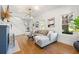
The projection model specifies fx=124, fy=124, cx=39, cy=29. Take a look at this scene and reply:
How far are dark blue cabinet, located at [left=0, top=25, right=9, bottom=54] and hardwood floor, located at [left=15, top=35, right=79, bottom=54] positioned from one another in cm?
24

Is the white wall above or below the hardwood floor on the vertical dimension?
above

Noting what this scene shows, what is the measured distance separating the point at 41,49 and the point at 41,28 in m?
0.40

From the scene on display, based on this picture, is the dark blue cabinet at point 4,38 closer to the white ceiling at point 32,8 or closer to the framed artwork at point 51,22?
the white ceiling at point 32,8

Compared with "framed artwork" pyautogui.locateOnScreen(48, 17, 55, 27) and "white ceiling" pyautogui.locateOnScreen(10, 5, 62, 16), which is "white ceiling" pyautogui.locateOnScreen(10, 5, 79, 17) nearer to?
"white ceiling" pyautogui.locateOnScreen(10, 5, 62, 16)

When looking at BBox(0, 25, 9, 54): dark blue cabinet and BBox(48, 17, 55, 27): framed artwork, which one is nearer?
BBox(0, 25, 9, 54): dark blue cabinet

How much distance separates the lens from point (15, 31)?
2316 millimetres

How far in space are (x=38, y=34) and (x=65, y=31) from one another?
52 cm

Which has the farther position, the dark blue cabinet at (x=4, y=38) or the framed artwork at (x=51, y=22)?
the framed artwork at (x=51, y=22)

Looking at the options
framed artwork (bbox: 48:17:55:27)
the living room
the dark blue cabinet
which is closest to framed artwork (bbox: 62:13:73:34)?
the living room

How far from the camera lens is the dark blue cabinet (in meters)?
2.25

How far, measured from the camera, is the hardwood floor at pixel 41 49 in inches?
92.6

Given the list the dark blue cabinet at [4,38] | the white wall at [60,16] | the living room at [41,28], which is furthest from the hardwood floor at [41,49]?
the dark blue cabinet at [4,38]

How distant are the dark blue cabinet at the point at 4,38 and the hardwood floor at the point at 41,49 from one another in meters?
0.24
